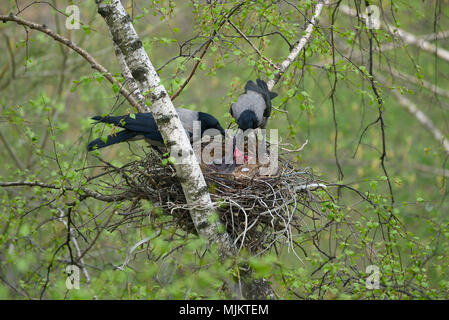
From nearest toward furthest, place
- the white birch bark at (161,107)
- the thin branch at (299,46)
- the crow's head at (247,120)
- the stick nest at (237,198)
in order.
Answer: the white birch bark at (161,107)
the stick nest at (237,198)
the thin branch at (299,46)
the crow's head at (247,120)

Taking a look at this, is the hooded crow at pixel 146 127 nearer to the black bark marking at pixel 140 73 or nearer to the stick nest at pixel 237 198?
the stick nest at pixel 237 198

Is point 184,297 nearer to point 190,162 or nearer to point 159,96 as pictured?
point 190,162

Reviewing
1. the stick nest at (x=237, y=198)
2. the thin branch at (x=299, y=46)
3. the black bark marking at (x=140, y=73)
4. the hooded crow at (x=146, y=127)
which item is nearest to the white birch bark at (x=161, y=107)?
the black bark marking at (x=140, y=73)

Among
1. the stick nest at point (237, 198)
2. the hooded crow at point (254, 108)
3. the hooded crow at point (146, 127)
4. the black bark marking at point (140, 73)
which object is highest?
the hooded crow at point (254, 108)

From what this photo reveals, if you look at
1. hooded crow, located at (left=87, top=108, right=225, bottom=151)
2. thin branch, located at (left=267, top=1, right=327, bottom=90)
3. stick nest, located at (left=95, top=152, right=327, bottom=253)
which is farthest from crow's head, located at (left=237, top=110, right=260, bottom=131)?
stick nest, located at (left=95, top=152, right=327, bottom=253)

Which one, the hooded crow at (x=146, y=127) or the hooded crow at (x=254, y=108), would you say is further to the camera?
the hooded crow at (x=254, y=108)

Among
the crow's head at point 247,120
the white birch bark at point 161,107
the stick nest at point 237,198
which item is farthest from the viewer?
the crow's head at point 247,120

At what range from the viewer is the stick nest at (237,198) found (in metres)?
4.16

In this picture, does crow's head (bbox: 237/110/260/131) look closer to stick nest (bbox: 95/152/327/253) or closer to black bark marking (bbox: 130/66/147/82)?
stick nest (bbox: 95/152/327/253)

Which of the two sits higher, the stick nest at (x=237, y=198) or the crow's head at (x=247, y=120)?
the crow's head at (x=247, y=120)

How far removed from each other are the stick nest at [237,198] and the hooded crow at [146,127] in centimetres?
49
